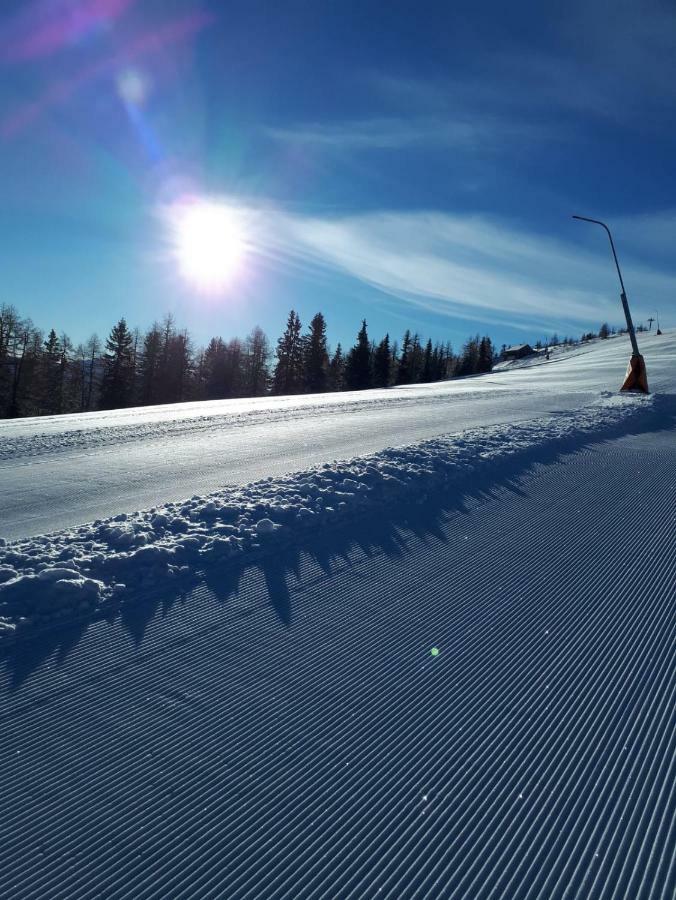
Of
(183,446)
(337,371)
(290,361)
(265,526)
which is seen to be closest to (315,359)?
(290,361)

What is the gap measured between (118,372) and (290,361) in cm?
1599

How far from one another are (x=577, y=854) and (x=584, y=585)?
2.64m

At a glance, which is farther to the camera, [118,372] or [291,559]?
[118,372]

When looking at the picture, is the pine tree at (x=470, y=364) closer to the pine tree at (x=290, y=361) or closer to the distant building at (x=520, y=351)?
the distant building at (x=520, y=351)

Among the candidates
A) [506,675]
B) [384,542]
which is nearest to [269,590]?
[384,542]

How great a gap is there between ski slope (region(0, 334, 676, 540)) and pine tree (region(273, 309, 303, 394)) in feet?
117

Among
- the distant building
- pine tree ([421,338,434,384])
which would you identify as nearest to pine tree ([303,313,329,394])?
pine tree ([421,338,434,384])

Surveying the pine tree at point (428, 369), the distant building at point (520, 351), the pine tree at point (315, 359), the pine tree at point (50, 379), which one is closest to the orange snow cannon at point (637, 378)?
the pine tree at point (315, 359)

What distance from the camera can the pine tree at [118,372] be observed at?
1746 inches

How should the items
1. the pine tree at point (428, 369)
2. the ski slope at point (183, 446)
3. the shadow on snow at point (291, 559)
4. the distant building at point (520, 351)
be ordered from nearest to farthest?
the shadow on snow at point (291, 559), the ski slope at point (183, 446), the pine tree at point (428, 369), the distant building at point (520, 351)

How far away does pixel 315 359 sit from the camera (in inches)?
2035

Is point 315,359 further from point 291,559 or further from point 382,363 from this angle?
point 291,559

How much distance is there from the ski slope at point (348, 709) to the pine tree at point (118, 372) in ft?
138

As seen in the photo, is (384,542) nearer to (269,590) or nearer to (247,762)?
(269,590)
